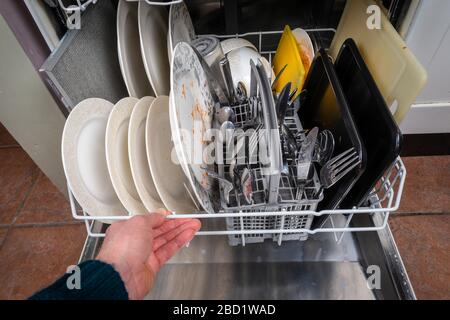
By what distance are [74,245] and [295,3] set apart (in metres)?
0.97

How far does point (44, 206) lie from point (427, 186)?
1.35 m

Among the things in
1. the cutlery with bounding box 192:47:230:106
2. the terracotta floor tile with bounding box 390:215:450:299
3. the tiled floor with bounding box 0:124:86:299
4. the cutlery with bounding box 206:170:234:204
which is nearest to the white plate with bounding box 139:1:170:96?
the cutlery with bounding box 192:47:230:106

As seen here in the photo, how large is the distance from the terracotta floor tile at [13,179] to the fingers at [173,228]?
0.81 m

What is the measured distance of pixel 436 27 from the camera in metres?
0.59

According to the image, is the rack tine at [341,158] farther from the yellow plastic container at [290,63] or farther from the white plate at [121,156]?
the white plate at [121,156]

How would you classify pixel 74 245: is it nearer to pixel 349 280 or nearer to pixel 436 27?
pixel 349 280

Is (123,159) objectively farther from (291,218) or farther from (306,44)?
(306,44)

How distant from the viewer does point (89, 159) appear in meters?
0.53

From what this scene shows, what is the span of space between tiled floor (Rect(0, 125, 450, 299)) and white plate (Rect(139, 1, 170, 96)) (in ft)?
2.04

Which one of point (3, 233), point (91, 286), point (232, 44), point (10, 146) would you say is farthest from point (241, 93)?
point (10, 146)

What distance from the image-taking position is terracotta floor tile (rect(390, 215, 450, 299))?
77 centimetres

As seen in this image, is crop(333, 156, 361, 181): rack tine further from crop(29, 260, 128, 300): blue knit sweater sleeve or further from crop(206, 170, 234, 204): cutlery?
crop(29, 260, 128, 300): blue knit sweater sleeve

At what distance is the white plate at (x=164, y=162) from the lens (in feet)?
1.70

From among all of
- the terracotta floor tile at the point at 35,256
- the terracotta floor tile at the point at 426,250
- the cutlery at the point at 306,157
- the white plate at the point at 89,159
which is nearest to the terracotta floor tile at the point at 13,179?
the terracotta floor tile at the point at 35,256
